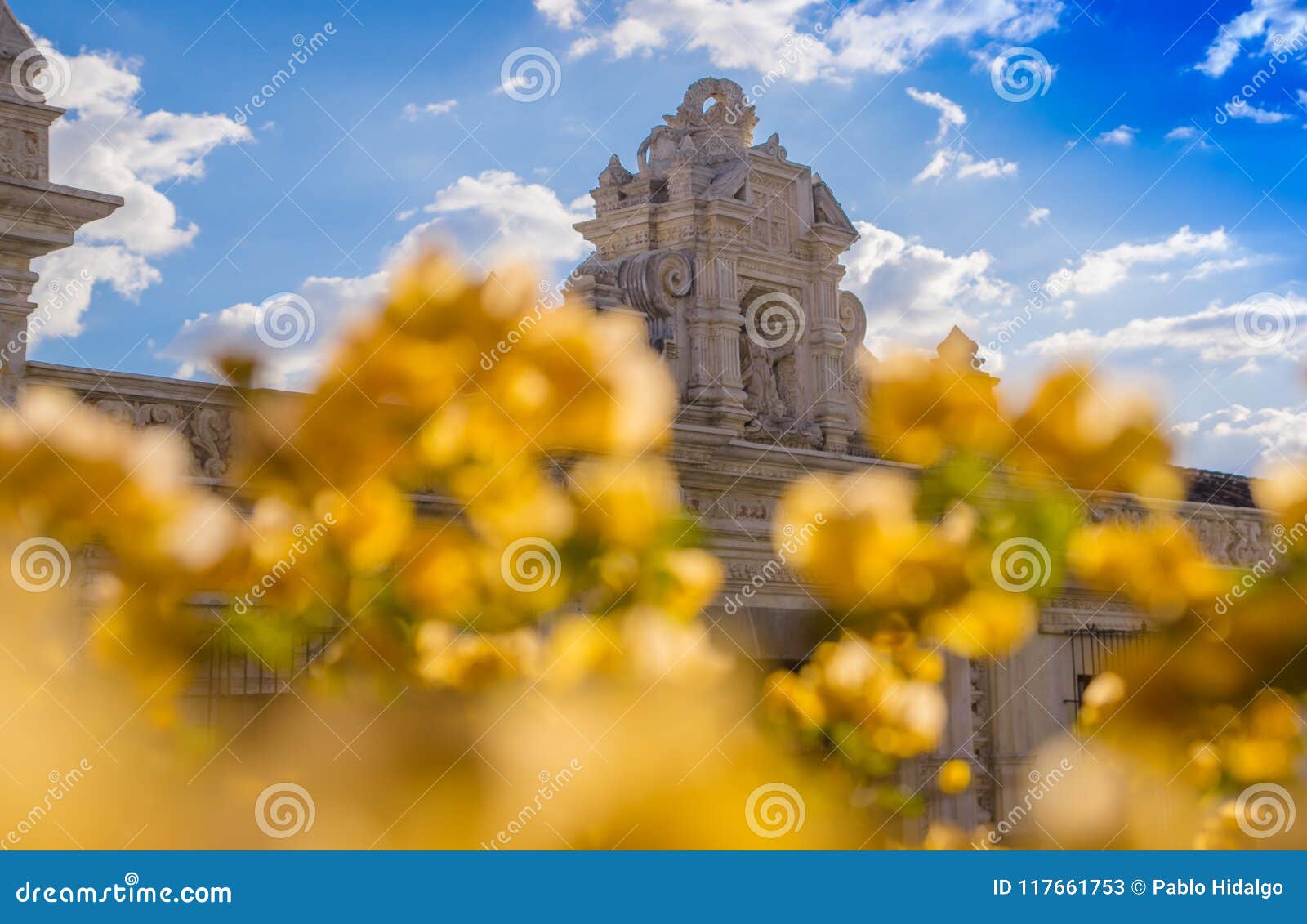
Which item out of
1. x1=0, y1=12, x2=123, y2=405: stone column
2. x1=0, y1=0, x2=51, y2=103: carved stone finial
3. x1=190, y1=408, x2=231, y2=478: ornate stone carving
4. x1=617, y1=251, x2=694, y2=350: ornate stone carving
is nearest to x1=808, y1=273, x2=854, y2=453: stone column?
x1=617, y1=251, x2=694, y2=350: ornate stone carving

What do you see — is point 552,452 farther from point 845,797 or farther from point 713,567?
point 845,797

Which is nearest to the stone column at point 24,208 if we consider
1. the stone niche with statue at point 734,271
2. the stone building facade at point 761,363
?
the stone building facade at point 761,363

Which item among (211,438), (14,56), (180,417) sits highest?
(14,56)

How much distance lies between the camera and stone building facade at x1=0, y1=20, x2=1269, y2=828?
16.1 ft

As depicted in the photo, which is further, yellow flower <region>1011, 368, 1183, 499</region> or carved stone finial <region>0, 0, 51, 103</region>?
carved stone finial <region>0, 0, 51, 103</region>

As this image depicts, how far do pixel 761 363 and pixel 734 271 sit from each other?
0.39 meters

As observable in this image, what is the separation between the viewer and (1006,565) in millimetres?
983

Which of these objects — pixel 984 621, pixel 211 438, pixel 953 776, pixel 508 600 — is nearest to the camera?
pixel 508 600

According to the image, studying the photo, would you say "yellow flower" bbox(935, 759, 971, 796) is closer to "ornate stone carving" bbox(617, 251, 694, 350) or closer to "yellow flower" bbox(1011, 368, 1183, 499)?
"yellow flower" bbox(1011, 368, 1183, 499)

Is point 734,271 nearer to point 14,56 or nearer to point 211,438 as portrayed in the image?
point 211,438

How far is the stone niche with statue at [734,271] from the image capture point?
5.29 meters

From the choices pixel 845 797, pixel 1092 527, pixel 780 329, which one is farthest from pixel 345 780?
pixel 780 329

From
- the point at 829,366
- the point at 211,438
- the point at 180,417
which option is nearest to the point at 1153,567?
the point at 211,438

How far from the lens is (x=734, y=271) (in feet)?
18.1
